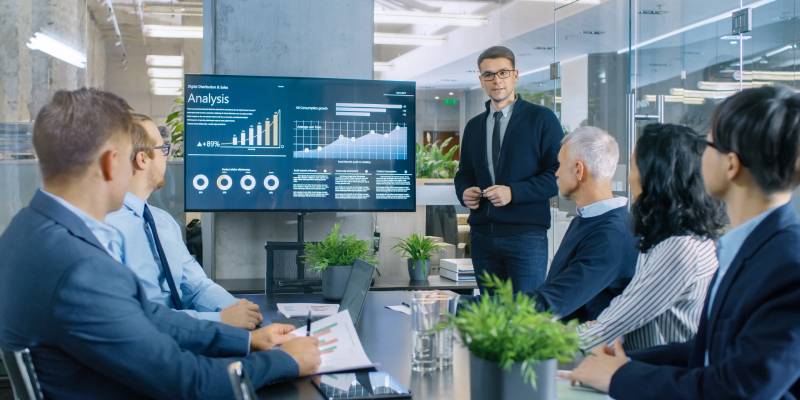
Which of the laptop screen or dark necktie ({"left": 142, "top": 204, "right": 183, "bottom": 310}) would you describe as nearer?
the laptop screen

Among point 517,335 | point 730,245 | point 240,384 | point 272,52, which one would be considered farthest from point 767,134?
point 272,52

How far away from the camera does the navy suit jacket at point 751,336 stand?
4.45 ft

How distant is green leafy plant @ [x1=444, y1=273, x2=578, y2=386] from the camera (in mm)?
1286

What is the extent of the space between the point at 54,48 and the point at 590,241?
3.80 metres

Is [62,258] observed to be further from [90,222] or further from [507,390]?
[507,390]

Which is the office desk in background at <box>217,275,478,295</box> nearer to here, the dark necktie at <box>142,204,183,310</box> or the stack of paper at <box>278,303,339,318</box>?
the stack of paper at <box>278,303,339,318</box>

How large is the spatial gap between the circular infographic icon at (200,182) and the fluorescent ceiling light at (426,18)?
417cm

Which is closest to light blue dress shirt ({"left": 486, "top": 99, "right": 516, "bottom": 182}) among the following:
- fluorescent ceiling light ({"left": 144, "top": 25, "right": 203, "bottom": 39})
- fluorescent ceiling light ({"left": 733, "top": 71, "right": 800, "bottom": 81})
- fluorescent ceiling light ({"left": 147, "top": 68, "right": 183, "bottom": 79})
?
fluorescent ceiling light ({"left": 733, "top": 71, "right": 800, "bottom": 81})

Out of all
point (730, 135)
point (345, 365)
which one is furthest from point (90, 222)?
point (730, 135)

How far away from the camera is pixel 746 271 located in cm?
148

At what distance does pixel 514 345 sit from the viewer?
4.23 feet

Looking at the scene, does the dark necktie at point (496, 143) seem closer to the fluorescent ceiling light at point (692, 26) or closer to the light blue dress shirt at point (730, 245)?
the fluorescent ceiling light at point (692, 26)

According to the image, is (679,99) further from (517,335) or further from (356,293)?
(517,335)

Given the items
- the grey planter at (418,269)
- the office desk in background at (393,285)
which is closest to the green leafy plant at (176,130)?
the office desk in background at (393,285)
